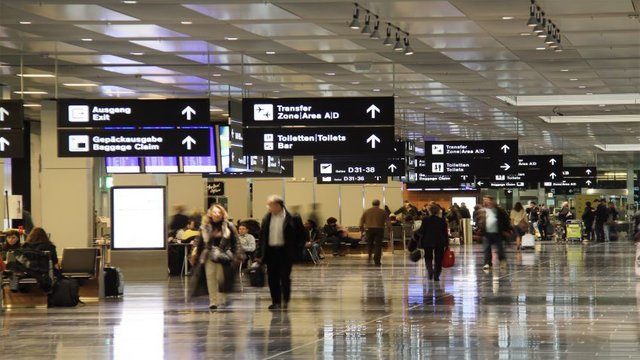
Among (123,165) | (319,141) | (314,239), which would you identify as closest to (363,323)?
(319,141)

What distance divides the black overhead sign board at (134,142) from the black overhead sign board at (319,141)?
1036mm

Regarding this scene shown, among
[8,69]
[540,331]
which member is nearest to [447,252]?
[8,69]

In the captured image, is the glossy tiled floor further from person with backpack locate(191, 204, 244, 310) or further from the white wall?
the white wall

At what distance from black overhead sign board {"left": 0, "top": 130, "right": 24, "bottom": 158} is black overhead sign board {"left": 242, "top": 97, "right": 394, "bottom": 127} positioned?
3.71 m

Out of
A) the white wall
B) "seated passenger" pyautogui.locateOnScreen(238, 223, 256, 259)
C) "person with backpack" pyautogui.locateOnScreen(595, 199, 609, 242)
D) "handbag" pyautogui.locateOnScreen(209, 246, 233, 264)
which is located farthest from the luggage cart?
"handbag" pyautogui.locateOnScreen(209, 246, 233, 264)

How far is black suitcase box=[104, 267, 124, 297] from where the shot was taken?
19.7 meters

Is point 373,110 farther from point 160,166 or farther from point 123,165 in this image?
point 123,165

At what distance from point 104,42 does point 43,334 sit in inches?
277

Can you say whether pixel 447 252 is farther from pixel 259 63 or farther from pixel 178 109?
pixel 178 109

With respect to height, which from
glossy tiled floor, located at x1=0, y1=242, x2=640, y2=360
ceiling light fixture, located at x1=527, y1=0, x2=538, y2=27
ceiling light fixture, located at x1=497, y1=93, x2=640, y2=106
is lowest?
glossy tiled floor, located at x1=0, y1=242, x2=640, y2=360

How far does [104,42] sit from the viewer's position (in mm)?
19297

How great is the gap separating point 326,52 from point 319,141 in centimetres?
202

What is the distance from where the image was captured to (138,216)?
23906mm

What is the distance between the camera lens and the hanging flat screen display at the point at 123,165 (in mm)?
27781
